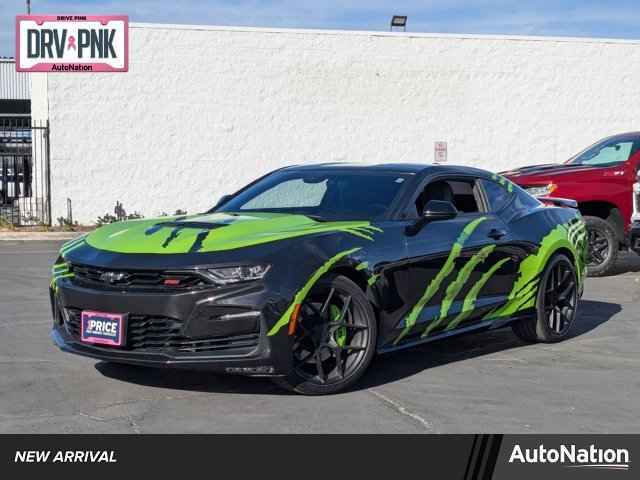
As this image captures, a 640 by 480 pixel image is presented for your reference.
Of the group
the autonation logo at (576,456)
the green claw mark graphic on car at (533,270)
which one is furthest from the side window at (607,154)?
the autonation logo at (576,456)

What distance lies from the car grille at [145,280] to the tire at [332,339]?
66cm

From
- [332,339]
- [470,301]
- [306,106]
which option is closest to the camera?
[332,339]

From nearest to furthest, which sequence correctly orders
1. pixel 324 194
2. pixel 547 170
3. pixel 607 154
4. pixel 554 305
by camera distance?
pixel 324 194
pixel 554 305
pixel 547 170
pixel 607 154

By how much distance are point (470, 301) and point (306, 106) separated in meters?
18.2

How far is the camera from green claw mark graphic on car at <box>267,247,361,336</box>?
582 centimetres

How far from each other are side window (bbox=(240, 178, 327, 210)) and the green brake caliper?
1257 millimetres

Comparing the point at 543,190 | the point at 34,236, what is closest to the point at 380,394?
the point at 543,190

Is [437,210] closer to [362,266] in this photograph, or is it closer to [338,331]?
[362,266]

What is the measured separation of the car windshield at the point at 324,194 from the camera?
705 cm

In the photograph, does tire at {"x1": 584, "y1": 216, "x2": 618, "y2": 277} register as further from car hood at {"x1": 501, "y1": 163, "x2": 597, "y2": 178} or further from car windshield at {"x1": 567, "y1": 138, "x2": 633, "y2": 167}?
car windshield at {"x1": 567, "y1": 138, "x2": 633, "y2": 167}

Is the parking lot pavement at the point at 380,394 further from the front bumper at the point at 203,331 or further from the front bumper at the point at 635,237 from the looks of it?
the front bumper at the point at 635,237

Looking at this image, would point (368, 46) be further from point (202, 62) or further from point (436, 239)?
point (436, 239)

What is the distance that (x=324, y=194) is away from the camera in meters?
7.42

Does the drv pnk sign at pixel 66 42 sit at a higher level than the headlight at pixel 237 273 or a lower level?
higher
